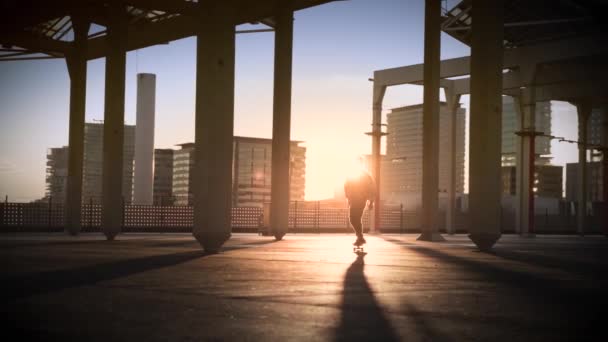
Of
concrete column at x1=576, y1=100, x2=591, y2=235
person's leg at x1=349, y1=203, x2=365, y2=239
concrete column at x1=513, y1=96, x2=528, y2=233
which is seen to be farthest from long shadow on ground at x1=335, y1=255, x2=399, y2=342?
concrete column at x1=576, y1=100, x2=591, y2=235

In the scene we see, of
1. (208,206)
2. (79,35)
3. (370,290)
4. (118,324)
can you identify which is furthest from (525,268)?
(79,35)

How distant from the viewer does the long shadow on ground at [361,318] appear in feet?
13.7

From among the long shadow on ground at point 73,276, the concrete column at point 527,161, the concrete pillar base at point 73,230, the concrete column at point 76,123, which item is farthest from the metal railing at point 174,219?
the long shadow on ground at point 73,276

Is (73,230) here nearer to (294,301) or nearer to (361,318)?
(294,301)

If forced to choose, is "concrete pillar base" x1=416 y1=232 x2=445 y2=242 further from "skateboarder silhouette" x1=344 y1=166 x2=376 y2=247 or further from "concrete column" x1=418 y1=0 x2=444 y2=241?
"skateboarder silhouette" x1=344 y1=166 x2=376 y2=247

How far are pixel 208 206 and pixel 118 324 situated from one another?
24.5 ft

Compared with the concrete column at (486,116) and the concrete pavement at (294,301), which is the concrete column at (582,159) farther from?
the concrete pavement at (294,301)

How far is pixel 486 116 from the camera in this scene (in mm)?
13672

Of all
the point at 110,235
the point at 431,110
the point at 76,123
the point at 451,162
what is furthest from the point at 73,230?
the point at 451,162

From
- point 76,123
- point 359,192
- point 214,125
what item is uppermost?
point 76,123

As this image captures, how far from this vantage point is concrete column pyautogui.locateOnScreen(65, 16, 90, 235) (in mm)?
20719

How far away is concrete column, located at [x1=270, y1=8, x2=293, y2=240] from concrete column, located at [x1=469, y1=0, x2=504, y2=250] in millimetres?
6565

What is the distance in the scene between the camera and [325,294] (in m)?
6.34

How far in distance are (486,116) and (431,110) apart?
725cm
